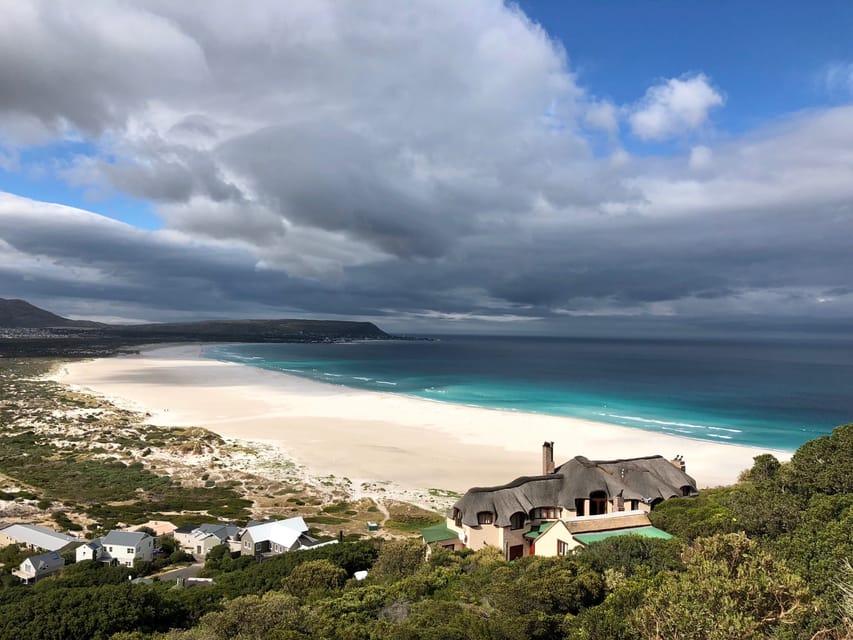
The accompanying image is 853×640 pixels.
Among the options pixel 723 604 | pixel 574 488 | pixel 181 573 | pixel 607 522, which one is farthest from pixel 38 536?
pixel 723 604

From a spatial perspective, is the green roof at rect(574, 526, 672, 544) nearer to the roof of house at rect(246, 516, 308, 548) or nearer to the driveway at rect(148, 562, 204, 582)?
the roof of house at rect(246, 516, 308, 548)

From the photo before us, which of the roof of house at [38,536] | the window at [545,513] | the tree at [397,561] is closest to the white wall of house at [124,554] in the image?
the roof of house at [38,536]

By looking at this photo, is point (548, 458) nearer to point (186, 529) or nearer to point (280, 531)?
point (280, 531)

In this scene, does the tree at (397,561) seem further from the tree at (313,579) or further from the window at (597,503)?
the window at (597,503)

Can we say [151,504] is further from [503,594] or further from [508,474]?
[503,594]

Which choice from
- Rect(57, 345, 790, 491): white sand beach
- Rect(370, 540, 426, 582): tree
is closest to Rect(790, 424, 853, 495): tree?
Rect(370, 540, 426, 582): tree
